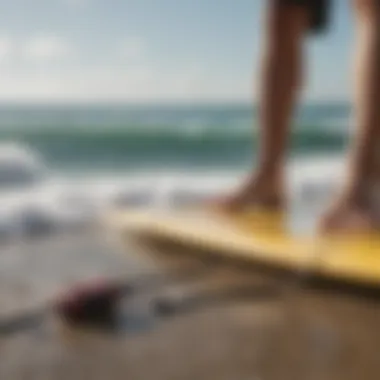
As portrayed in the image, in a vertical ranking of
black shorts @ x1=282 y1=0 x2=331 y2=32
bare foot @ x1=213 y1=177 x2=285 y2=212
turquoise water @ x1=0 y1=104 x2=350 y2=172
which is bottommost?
turquoise water @ x1=0 y1=104 x2=350 y2=172

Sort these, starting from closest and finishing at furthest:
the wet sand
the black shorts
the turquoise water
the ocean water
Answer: the wet sand < the black shorts < the ocean water < the turquoise water

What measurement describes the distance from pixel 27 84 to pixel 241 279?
13.1ft

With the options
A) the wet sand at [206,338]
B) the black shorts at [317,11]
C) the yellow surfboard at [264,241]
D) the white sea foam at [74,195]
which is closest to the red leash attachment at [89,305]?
the wet sand at [206,338]

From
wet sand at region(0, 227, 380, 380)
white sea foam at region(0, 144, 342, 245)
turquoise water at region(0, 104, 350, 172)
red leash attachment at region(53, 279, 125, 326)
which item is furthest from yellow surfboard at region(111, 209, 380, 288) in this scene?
turquoise water at region(0, 104, 350, 172)

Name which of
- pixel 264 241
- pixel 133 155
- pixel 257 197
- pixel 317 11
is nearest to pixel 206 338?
pixel 264 241

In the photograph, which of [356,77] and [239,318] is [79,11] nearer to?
[356,77]

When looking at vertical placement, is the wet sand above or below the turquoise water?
above

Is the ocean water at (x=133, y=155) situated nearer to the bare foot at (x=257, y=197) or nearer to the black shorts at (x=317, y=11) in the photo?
the bare foot at (x=257, y=197)

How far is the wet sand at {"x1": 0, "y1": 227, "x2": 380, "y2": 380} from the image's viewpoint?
1045 mm

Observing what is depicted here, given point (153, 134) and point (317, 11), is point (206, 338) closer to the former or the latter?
point (317, 11)

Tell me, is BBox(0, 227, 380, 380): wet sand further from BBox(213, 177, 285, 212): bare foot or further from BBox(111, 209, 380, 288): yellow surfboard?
BBox(213, 177, 285, 212): bare foot

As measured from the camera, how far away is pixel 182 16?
16.2ft

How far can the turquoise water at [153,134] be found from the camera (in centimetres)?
488

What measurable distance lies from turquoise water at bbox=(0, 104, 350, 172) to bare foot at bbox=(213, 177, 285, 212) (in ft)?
8.43
